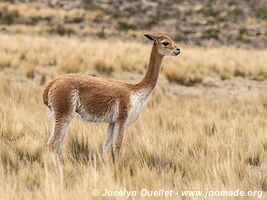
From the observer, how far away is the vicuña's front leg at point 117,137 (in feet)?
14.8

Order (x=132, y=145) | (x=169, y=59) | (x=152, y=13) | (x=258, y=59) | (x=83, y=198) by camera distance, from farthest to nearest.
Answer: (x=152, y=13)
(x=258, y=59)
(x=169, y=59)
(x=132, y=145)
(x=83, y=198)

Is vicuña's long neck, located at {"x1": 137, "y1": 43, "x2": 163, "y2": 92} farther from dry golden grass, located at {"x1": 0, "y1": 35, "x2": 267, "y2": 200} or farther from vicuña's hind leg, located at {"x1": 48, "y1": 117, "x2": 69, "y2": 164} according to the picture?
vicuña's hind leg, located at {"x1": 48, "y1": 117, "x2": 69, "y2": 164}

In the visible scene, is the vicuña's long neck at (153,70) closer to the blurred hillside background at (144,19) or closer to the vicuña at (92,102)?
the vicuña at (92,102)

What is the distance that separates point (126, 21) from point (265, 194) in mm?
26977

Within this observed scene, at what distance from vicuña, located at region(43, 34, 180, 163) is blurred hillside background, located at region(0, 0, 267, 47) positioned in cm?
2028

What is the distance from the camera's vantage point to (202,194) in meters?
3.60

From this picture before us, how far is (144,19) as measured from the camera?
3148cm

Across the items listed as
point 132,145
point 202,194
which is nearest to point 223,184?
point 202,194

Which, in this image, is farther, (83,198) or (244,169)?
(244,169)

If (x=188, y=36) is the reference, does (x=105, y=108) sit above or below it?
above

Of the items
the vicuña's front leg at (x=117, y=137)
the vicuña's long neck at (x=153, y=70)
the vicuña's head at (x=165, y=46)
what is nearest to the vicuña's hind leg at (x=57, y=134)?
the vicuña's front leg at (x=117, y=137)

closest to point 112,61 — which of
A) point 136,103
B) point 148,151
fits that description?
point 148,151

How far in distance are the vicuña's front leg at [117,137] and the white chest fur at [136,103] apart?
9cm

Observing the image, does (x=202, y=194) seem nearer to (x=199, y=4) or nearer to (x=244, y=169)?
(x=244, y=169)
